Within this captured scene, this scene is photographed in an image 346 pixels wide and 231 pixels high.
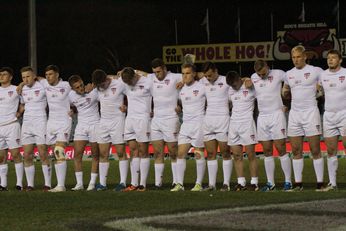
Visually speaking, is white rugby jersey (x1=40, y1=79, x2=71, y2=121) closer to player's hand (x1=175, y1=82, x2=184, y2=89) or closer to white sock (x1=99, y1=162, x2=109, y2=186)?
white sock (x1=99, y1=162, x2=109, y2=186)

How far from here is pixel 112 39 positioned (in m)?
77.1

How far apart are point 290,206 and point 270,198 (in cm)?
137

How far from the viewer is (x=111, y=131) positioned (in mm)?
18516

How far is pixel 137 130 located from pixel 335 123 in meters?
3.60

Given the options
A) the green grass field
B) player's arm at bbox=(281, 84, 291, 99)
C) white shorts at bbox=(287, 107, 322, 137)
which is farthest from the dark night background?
the green grass field

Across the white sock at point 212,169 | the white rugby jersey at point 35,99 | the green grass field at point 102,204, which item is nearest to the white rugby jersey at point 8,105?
the white rugby jersey at point 35,99

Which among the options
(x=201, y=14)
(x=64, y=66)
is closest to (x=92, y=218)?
(x=201, y=14)

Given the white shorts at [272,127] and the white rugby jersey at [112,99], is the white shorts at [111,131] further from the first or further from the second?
the white shorts at [272,127]

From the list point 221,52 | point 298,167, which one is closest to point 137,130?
point 298,167

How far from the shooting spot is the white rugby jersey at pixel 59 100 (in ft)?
61.3

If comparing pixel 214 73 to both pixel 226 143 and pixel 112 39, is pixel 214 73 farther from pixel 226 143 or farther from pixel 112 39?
pixel 112 39

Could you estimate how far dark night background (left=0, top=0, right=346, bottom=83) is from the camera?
71.5 meters

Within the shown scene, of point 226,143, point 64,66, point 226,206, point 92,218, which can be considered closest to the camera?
point 92,218

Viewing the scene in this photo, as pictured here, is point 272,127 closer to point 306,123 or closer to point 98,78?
point 306,123
